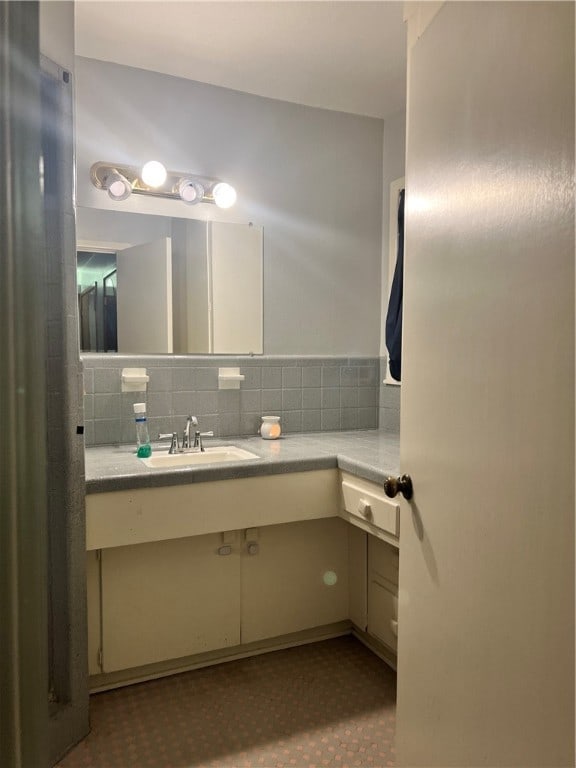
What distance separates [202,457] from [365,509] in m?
0.70

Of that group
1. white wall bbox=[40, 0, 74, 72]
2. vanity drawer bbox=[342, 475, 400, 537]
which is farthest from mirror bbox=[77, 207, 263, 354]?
white wall bbox=[40, 0, 74, 72]

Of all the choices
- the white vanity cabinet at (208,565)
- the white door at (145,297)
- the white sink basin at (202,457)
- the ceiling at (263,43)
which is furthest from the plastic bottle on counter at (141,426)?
the ceiling at (263,43)

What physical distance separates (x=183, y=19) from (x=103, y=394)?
1.39m

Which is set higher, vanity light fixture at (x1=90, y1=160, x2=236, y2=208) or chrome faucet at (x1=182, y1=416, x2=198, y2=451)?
vanity light fixture at (x1=90, y1=160, x2=236, y2=208)

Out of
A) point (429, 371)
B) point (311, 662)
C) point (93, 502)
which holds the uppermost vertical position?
point (429, 371)

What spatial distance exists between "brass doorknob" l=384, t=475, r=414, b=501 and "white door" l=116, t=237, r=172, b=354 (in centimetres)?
135

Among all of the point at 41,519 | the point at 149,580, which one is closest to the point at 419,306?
the point at 41,519

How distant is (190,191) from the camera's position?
2266 millimetres

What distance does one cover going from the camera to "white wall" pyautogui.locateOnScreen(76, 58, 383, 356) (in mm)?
2166

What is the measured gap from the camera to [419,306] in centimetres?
116

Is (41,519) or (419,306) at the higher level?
(419,306)

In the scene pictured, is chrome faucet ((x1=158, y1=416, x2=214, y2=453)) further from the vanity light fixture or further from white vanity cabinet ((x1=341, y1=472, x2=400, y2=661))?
the vanity light fixture

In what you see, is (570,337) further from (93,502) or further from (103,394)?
(103,394)

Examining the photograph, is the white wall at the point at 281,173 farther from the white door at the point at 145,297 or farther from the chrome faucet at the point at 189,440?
the chrome faucet at the point at 189,440
